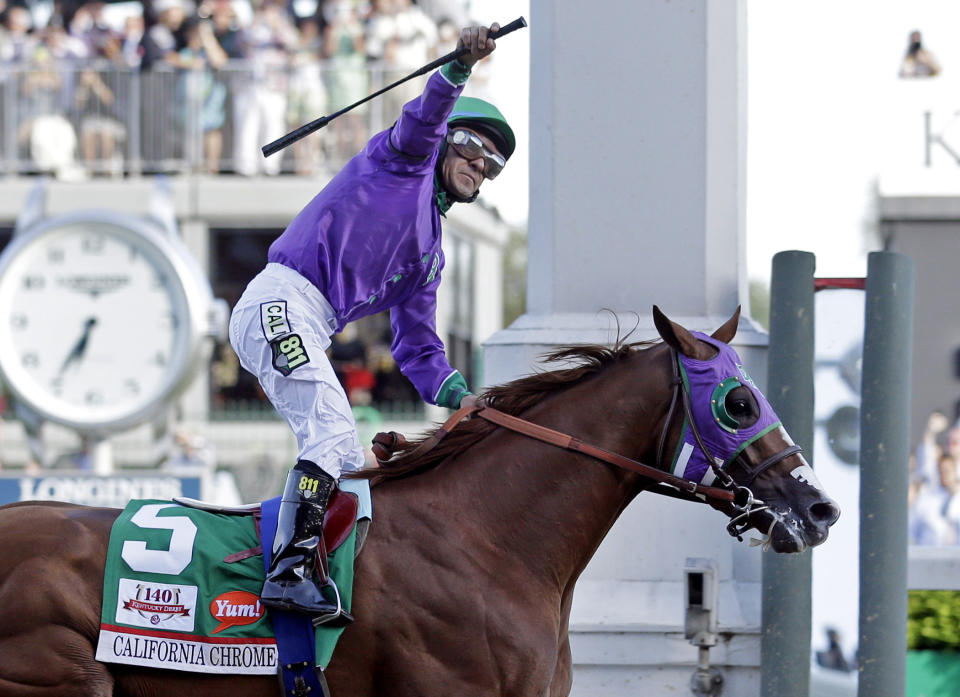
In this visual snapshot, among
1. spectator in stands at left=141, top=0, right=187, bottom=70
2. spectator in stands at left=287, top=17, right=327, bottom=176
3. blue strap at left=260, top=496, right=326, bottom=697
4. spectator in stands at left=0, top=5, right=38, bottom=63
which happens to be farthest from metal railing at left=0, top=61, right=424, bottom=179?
blue strap at left=260, top=496, right=326, bottom=697

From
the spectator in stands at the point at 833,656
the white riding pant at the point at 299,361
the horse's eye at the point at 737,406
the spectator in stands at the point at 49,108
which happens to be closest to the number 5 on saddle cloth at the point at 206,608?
the white riding pant at the point at 299,361

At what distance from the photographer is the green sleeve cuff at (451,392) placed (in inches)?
→ 160

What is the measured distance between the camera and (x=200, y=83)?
626 inches

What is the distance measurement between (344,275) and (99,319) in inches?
308

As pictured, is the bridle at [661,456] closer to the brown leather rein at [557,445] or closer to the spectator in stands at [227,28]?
the brown leather rein at [557,445]

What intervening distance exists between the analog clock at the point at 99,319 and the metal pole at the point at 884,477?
7.07m

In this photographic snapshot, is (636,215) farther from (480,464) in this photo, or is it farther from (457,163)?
(480,464)

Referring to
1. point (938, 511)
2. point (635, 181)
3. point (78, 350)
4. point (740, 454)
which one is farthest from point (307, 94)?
point (740, 454)

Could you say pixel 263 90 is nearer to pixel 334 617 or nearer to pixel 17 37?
pixel 17 37

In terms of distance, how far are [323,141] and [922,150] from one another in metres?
7.42

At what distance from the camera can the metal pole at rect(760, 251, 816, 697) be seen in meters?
4.51

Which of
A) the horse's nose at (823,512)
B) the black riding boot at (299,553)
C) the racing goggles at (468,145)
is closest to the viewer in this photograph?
the black riding boot at (299,553)

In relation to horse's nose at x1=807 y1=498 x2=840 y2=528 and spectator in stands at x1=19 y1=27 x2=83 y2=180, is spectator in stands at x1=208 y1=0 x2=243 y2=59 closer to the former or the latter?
spectator in stands at x1=19 y1=27 x2=83 y2=180

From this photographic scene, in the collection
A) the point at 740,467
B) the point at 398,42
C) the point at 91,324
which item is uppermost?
the point at 398,42
